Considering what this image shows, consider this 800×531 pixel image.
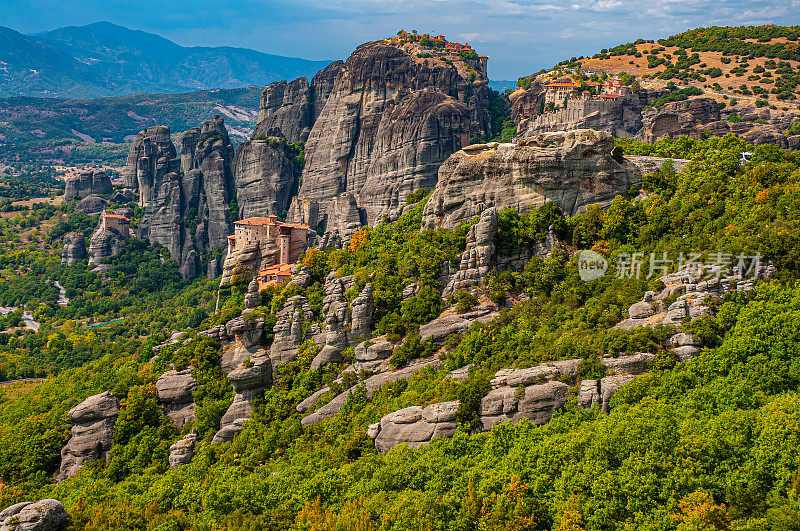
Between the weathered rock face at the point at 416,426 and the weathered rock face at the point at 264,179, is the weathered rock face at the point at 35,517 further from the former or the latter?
the weathered rock face at the point at 264,179

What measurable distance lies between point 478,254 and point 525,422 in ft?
44.6

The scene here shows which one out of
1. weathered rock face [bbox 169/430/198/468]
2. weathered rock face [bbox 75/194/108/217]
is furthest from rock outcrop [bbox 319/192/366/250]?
weathered rock face [bbox 169/430/198/468]

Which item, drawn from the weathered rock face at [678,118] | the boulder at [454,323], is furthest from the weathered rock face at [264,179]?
the boulder at [454,323]

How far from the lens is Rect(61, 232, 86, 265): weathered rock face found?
11038 cm

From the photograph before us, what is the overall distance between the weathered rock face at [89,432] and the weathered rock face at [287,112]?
85327 millimetres

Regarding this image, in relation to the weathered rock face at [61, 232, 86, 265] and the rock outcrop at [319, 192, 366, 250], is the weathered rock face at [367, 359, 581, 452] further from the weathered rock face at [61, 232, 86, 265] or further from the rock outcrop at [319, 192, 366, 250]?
the weathered rock face at [61, 232, 86, 265]

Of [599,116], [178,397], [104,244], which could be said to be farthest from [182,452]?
[104,244]

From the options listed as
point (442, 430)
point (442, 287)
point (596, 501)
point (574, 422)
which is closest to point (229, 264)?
Result: point (442, 287)

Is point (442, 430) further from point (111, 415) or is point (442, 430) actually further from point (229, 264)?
point (229, 264)

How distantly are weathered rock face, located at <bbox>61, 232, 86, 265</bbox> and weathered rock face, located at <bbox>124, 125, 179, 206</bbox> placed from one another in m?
15.0

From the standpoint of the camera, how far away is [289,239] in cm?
6116

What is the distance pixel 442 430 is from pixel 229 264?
34384 millimetres

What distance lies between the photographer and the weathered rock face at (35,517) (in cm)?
3073

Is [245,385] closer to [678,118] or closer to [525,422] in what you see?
[525,422]
